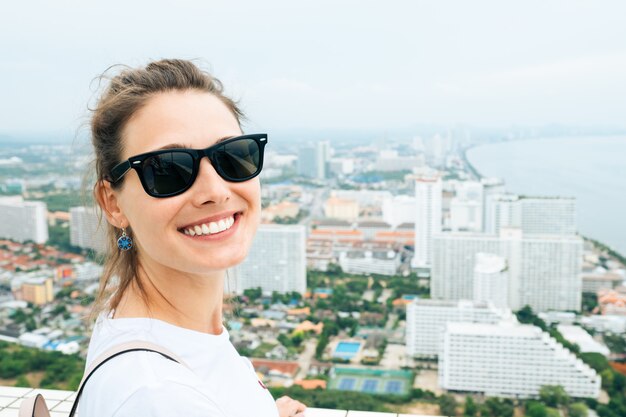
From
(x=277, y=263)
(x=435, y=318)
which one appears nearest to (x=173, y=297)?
(x=435, y=318)

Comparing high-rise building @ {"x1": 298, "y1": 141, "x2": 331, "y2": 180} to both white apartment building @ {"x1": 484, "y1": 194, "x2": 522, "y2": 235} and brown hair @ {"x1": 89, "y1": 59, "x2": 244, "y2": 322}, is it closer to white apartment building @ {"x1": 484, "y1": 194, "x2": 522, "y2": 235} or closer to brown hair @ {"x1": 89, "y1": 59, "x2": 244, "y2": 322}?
white apartment building @ {"x1": 484, "y1": 194, "x2": 522, "y2": 235}

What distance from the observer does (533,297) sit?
8.78 metres

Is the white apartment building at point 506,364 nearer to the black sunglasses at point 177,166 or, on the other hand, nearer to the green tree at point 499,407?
the green tree at point 499,407

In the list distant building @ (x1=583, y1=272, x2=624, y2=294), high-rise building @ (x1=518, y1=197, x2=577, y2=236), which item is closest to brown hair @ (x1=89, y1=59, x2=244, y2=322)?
distant building @ (x1=583, y1=272, x2=624, y2=294)

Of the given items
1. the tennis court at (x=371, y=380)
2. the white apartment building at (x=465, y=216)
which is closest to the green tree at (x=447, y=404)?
the tennis court at (x=371, y=380)

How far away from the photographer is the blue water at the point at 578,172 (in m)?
9.06

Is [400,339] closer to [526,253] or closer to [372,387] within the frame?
[372,387]

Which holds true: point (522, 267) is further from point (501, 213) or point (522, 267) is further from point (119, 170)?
point (119, 170)

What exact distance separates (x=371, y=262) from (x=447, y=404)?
4.04 metres

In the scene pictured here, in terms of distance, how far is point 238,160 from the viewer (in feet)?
1.38

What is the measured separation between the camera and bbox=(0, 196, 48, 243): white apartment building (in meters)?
9.55

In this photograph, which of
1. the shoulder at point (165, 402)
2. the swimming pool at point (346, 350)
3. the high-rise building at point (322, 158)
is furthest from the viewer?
the high-rise building at point (322, 158)

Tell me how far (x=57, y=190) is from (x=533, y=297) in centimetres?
760

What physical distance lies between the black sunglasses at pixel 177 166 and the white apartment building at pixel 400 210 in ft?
36.8
